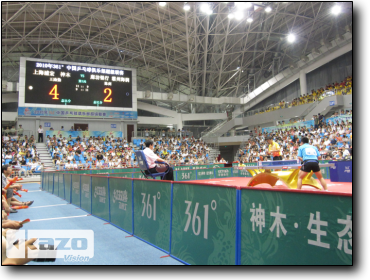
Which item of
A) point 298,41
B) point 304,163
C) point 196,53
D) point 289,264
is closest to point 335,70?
point 298,41

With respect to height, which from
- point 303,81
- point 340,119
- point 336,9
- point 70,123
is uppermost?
point 336,9

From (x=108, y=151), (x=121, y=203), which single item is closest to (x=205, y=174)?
(x=121, y=203)

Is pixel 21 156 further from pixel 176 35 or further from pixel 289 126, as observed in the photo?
pixel 289 126

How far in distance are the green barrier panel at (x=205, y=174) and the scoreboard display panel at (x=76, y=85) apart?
15.0 meters

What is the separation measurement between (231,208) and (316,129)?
73.9 ft

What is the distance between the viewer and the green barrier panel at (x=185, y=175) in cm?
1566

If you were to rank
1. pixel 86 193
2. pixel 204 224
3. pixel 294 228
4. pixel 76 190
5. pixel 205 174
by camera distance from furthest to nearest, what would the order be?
1. pixel 205 174
2. pixel 76 190
3. pixel 86 193
4. pixel 204 224
5. pixel 294 228

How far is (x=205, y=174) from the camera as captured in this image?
653 inches

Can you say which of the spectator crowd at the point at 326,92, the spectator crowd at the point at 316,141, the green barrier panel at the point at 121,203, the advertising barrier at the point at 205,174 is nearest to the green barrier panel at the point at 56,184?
the green barrier panel at the point at 121,203

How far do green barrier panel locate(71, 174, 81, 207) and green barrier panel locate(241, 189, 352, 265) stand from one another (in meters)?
7.51

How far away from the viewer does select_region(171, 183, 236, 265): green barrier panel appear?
3299mm

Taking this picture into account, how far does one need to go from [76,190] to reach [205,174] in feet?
28.2

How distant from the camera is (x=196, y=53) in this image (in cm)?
2920
